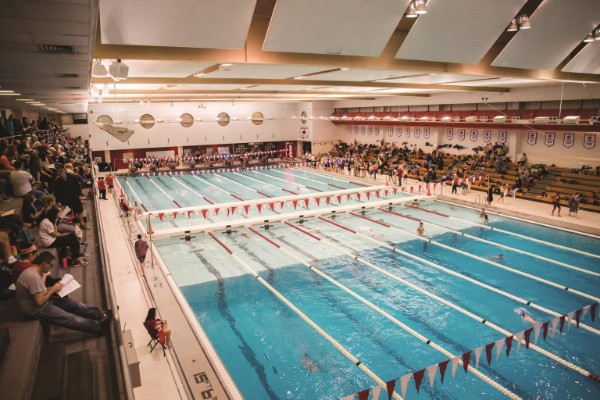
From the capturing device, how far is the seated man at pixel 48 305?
412 cm

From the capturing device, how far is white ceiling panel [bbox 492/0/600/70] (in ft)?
25.3

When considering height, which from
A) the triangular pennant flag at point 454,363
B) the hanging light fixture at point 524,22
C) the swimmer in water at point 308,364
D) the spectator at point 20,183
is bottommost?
the swimmer in water at point 308,364

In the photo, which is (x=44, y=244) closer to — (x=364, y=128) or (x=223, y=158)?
(x=223, y=158)

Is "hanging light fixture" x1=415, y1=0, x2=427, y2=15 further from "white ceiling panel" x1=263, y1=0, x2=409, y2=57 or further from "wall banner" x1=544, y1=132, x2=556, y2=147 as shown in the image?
"wall banner" x1=544, y1=132, x2=556, y2=147

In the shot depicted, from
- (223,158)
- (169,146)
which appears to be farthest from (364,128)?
(169,146)

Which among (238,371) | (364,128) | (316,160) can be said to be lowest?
(238,371)

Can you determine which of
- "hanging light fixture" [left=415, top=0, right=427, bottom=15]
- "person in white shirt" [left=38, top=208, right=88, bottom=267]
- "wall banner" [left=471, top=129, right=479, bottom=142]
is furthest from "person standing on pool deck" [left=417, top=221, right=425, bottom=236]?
"wall banner" [left=471, top=129, right=479, bottom=142]

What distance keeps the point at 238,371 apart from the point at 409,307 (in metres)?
4.13

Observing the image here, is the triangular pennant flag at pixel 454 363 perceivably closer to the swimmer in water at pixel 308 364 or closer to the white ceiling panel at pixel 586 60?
the swimmer in water at pixel 308 364

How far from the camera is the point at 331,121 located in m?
35.0

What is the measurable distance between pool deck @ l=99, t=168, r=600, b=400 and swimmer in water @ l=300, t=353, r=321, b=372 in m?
1.42

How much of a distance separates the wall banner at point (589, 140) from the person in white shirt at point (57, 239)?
814 inches

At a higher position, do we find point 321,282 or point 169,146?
point 169,146

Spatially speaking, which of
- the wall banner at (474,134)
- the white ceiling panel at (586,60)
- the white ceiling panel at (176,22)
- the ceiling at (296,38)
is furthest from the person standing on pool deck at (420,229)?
the wall banner at (474,134)
